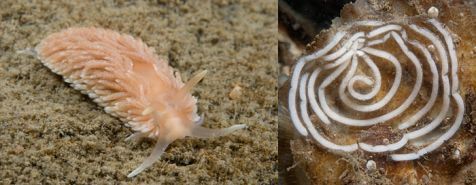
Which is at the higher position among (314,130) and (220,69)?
(220,69)

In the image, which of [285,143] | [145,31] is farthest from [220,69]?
[285,143]

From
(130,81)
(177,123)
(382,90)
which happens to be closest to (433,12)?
(382,90)

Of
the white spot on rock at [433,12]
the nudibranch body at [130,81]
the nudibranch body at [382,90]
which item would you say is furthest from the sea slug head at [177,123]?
the white spot on rock at [433,12]

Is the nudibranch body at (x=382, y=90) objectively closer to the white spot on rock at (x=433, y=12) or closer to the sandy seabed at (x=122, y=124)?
the white spot on rock at (x=433, y=12)

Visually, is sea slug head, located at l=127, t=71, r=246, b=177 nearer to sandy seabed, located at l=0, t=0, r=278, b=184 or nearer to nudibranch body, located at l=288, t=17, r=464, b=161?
sandy seabed, located at l=0, t=0, r=278, b=184

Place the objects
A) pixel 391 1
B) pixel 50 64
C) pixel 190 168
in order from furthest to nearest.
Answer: pixel 50 64 → pixel 190 168 → pixel 391 1

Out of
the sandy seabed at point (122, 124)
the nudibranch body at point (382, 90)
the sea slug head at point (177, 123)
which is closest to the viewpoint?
the nudibranch body at point (382, 90)

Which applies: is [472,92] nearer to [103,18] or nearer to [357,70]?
[357,70]

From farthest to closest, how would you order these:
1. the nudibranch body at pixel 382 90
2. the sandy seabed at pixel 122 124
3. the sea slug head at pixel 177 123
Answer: the sea slug head at pixel 177 123 → the sandy seabed at pixel 122 124 → the nudibranch body at pixel 382 90
